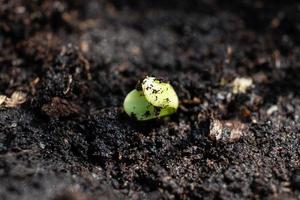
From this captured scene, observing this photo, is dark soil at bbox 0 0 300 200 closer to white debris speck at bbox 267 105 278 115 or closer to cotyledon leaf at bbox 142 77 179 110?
white debris speck at bbox 267 105 278 115

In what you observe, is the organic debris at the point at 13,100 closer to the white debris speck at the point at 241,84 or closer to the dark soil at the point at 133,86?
the dark soil at the point at 133,86

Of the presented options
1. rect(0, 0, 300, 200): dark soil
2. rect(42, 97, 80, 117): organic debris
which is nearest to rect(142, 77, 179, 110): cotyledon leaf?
rect(0, 0, 300, 200): dark soil

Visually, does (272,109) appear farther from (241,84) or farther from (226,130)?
(226,130)

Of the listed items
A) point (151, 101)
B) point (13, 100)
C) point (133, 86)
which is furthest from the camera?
point (133, 86)

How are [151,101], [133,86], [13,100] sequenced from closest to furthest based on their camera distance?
[151,101] < [13,100] < [133,86]

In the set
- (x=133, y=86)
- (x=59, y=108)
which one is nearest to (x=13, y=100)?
(x=59, y=108)

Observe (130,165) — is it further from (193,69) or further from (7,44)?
(7,44)
